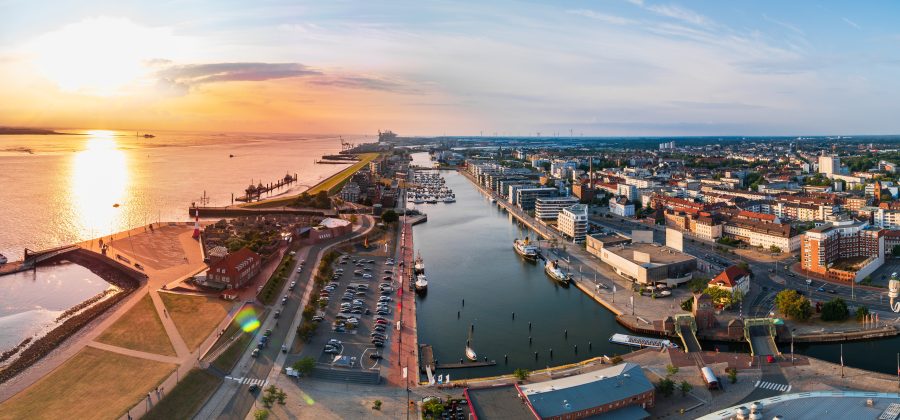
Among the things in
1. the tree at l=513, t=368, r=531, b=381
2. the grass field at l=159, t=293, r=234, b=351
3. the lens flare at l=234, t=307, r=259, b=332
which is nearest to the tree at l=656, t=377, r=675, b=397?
the tree at l=513, t=368, r=531, b=381

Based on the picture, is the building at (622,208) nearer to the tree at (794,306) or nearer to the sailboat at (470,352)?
the tree at (794,306)

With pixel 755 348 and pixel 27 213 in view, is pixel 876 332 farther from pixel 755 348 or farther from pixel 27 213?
pixel 27 213

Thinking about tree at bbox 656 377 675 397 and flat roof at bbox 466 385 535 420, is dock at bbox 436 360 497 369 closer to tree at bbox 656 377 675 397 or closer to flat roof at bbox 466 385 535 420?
flat roof at bbox 466 385 535 420

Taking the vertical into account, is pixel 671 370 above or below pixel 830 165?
below

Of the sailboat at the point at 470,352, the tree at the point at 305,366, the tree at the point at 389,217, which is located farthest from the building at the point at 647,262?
the tree at the point at 389,217

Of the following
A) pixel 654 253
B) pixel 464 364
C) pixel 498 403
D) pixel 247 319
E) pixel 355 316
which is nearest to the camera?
pixel 498 403

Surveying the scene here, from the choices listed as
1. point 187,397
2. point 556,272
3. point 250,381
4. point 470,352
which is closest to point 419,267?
point 556,272

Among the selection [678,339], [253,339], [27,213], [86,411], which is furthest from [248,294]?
[27,213]

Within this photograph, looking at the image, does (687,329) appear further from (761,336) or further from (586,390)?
(586,390)

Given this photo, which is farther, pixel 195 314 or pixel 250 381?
pixel 195 314
